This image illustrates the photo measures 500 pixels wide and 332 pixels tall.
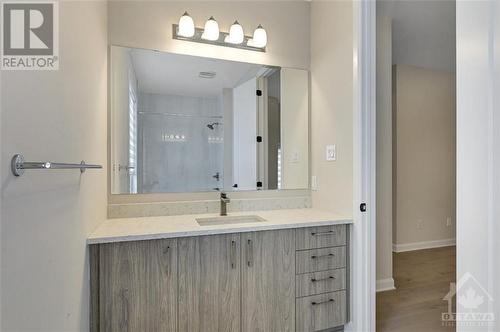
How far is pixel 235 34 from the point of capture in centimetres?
218

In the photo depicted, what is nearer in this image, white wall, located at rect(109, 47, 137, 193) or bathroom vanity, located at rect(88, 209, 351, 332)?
bathroom vanity, located at rect(88, 209, 351, 332)

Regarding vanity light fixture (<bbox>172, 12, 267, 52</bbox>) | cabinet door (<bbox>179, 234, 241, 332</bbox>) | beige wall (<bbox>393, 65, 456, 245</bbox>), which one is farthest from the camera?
beige wall (<bbox>393, 65, 456, 245</bbox>)

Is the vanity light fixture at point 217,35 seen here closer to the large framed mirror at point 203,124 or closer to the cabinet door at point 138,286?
the large framed mirror at point 203,124

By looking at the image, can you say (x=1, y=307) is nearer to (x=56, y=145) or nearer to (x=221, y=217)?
(x=56, y=145)

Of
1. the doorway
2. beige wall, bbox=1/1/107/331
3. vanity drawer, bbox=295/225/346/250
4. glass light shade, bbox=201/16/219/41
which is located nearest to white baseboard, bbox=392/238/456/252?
the doorway

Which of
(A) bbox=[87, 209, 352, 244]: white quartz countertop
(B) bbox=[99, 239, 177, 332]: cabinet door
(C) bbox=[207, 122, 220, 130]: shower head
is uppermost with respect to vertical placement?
(C) bbox=[207, 122, 220, 130]: shower head

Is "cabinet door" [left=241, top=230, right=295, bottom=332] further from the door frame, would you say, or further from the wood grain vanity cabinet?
the door frame

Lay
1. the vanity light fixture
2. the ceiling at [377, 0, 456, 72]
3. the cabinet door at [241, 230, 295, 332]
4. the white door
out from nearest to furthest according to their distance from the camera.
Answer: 1. the cabinet door at [241, 230, 295, 332]
2. the vanity light fixture
3. the white door
4. the ceiling at [377, 0, 456, 72]

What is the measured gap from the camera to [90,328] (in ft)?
4.70

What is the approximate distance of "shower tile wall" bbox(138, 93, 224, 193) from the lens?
6.79 feet

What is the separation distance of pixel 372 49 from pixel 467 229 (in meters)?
1.31

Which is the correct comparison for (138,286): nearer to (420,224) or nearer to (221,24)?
(221,24)

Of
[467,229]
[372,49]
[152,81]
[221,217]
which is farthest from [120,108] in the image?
[467,229]

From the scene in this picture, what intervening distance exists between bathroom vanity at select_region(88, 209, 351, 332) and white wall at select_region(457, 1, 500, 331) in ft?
2.88
